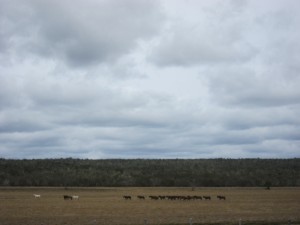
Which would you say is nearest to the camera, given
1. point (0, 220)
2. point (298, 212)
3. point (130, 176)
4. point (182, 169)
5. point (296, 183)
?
point (0, 220)

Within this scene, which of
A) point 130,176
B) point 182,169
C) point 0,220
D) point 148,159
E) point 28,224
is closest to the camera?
point 28,224

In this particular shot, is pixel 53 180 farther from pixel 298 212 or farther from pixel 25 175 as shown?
pixel 298 212

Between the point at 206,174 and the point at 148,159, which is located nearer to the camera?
the point at 206,174

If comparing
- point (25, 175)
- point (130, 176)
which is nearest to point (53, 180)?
point (25, 175)

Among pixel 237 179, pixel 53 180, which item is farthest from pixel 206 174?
pixel 53 180

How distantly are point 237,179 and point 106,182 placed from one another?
30.0 m

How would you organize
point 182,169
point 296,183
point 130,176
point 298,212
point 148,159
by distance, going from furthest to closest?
point 148,159
point 182,169
point 130,176
point 296,183
point 298,212

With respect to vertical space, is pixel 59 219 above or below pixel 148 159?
below

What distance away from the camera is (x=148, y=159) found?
633 feet

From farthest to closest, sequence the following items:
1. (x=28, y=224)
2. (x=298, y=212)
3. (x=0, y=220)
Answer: (x=298, y=212), (x=0, y=220), (x=28, y=224)

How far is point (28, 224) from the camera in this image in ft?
126

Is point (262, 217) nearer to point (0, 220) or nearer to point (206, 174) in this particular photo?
point (0, 220)

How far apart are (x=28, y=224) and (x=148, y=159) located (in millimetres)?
155136

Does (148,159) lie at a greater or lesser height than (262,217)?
greater
